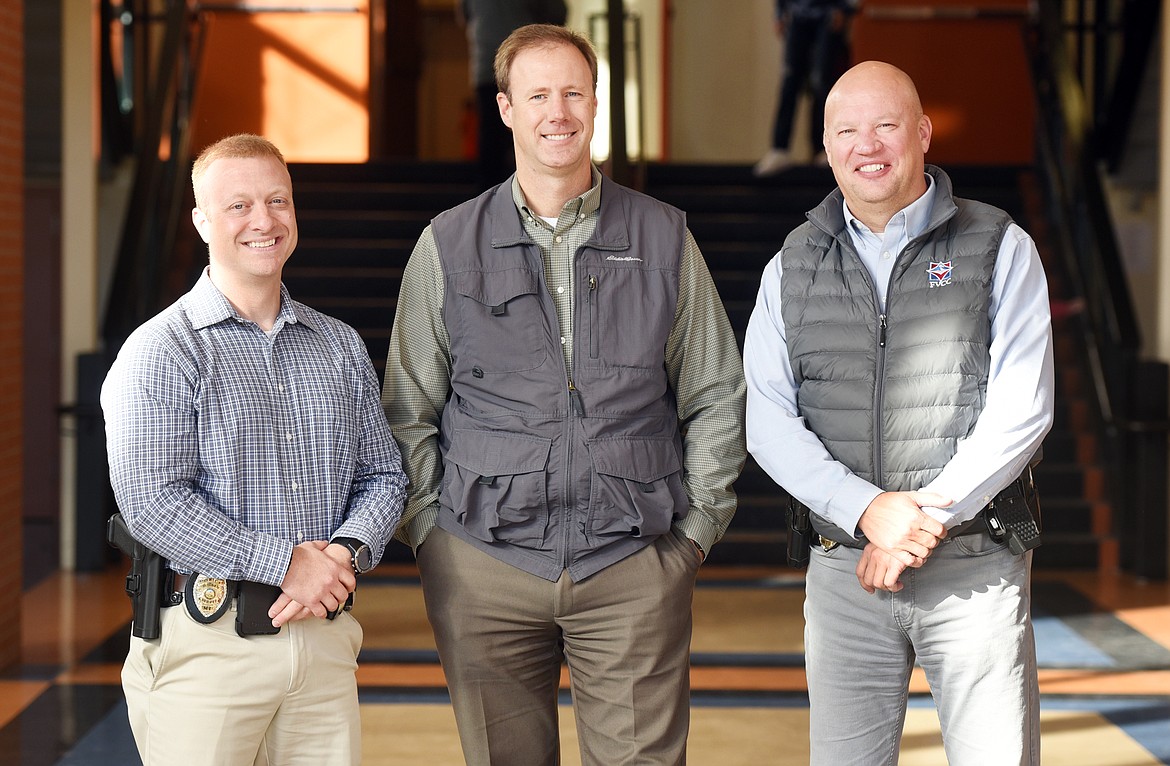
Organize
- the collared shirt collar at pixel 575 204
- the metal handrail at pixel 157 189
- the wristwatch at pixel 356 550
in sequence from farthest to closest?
the metal handrail at pixel 157 189 → the collared shirt collar at pixel 575 204 → the wristwatch at pixel 356 550

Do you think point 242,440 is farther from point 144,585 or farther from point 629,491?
point 629,491

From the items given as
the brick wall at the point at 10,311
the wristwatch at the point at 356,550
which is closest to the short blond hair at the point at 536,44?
the wristwatch at the point at 356,550

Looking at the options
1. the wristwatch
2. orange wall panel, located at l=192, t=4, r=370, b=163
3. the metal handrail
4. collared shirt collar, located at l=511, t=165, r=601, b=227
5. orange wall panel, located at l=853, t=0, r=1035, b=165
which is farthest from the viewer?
orange wall panel, located at l=853, t=0, r=1035, b=165

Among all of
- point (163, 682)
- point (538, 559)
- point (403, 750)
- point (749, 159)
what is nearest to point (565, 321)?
point (538, 559)

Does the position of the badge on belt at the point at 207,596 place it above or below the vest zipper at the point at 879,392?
below

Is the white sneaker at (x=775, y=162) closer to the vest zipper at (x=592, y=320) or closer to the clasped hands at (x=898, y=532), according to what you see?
the vest zipper at (x=592, y=320)

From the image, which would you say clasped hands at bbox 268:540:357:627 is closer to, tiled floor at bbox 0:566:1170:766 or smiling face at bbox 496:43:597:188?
smiling face at bbox 496:43:597:188

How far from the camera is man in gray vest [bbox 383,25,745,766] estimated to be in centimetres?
228

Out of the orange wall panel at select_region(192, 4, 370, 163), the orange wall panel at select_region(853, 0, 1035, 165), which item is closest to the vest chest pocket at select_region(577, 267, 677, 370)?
the orange wall panel at select_region(192, 4, 370, 163)

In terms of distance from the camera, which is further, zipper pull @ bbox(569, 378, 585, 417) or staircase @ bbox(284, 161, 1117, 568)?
staircase @ bbox(284, 161, 1117, 568)

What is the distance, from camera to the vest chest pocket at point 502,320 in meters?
2.32

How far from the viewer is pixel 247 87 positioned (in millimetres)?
8320

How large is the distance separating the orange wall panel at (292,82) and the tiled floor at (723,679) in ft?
12.0

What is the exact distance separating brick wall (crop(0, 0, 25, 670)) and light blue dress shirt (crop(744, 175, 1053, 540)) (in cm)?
295
